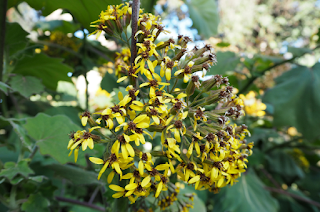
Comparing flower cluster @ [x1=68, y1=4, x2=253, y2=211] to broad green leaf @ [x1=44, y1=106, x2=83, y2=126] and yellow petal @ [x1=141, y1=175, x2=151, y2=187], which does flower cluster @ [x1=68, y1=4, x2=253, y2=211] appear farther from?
broad green leaf @ [x1=44, y1=106, x2=83, y2=126]

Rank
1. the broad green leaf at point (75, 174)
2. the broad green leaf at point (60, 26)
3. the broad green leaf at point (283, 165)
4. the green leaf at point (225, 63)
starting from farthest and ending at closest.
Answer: the broad green leaf at point (283, 165), the broad green leaf at point (60, 26), the green leaf at point (225, 63), the broad green leaf at point (75, 174)

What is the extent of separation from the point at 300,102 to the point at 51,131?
1.03m

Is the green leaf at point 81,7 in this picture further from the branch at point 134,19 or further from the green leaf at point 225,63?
the green leaf at point 225,63

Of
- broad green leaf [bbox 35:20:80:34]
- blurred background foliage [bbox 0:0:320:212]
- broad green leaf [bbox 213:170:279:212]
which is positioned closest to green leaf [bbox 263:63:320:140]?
blurred background foliage [bbox 0:0:320:212]

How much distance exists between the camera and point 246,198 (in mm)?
1155

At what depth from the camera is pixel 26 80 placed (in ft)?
2.60

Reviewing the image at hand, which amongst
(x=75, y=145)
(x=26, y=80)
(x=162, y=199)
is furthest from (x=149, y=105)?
(x=26, y=80)

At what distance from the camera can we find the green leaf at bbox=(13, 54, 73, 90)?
81 centimetres

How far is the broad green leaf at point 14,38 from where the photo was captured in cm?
75

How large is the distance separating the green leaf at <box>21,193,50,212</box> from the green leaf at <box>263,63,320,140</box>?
95 cm

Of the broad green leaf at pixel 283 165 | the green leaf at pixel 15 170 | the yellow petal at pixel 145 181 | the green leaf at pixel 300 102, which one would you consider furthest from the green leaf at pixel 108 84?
the broad green leaf at pixel 283 165

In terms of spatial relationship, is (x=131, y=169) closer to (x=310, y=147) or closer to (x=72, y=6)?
(x=72, y=6)

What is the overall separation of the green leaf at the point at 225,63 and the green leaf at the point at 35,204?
801 mm

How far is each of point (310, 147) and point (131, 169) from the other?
1.43 m
